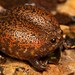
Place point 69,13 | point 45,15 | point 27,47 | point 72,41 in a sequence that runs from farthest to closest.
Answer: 1. point 69,13
2. point 72,41
3. point 45,15
4. point 27,47

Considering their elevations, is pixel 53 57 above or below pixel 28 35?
below

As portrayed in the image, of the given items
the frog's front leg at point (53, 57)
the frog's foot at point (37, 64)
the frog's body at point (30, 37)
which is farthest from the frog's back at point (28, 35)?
the frog's front leg at point (53, 57)

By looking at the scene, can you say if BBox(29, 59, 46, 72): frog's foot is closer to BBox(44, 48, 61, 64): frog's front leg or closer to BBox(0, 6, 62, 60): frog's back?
BBox(0, 6, 62, 60): frog's back

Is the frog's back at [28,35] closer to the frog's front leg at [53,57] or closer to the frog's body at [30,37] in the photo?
the frog's body at [30,37]

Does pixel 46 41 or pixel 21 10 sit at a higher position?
pixel 21 10

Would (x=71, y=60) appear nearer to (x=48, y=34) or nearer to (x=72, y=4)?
(x=48, y=34)

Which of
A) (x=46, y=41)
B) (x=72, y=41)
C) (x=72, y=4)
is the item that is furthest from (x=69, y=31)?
(x=72, y=4)

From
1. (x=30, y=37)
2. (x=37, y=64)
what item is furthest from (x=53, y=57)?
(x=30, y=37)

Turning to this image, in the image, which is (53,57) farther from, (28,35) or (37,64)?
(28,35)

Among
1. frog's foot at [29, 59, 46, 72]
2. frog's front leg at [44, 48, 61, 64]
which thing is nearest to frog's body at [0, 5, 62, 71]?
frog's foot at [29, 59, 46, 72]
